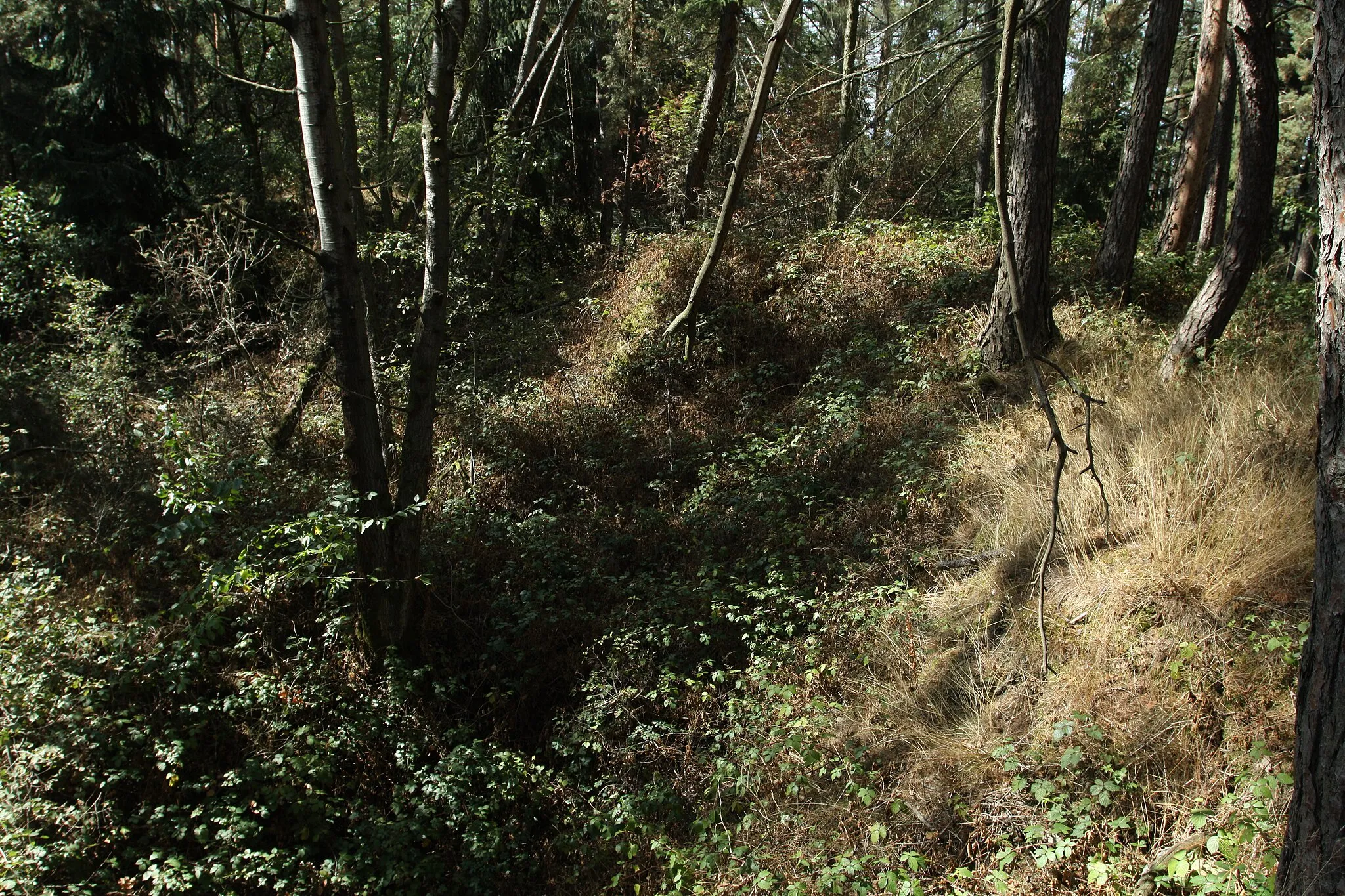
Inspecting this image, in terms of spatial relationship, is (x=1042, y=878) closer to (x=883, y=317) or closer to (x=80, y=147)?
(x=883, y=317)

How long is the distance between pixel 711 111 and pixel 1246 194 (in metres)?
7.16

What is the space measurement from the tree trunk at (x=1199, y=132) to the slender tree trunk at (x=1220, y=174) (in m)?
0.44

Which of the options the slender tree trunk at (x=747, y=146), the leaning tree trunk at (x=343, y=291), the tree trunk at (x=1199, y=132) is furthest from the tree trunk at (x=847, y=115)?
the tree trunk at (x=1199, y=132)

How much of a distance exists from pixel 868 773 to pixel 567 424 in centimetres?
569

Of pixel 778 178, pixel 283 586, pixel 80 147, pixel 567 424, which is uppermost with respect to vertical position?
pixel 80 147

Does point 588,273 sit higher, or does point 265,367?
point 588,273

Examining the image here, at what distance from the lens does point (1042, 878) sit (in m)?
3.21

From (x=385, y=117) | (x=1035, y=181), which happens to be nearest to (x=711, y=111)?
(x=385, y=117)

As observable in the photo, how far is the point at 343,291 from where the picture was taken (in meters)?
5.04

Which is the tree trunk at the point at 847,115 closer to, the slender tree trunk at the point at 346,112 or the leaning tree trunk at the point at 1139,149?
the leaning tree trunk at the point at 1139,149

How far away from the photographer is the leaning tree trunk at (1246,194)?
19.7 feet

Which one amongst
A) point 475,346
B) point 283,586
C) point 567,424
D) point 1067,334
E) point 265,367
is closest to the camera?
point 283,586

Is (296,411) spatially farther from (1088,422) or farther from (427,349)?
(1088,422)

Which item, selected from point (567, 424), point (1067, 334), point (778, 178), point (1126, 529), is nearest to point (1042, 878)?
point (1126, 529)
